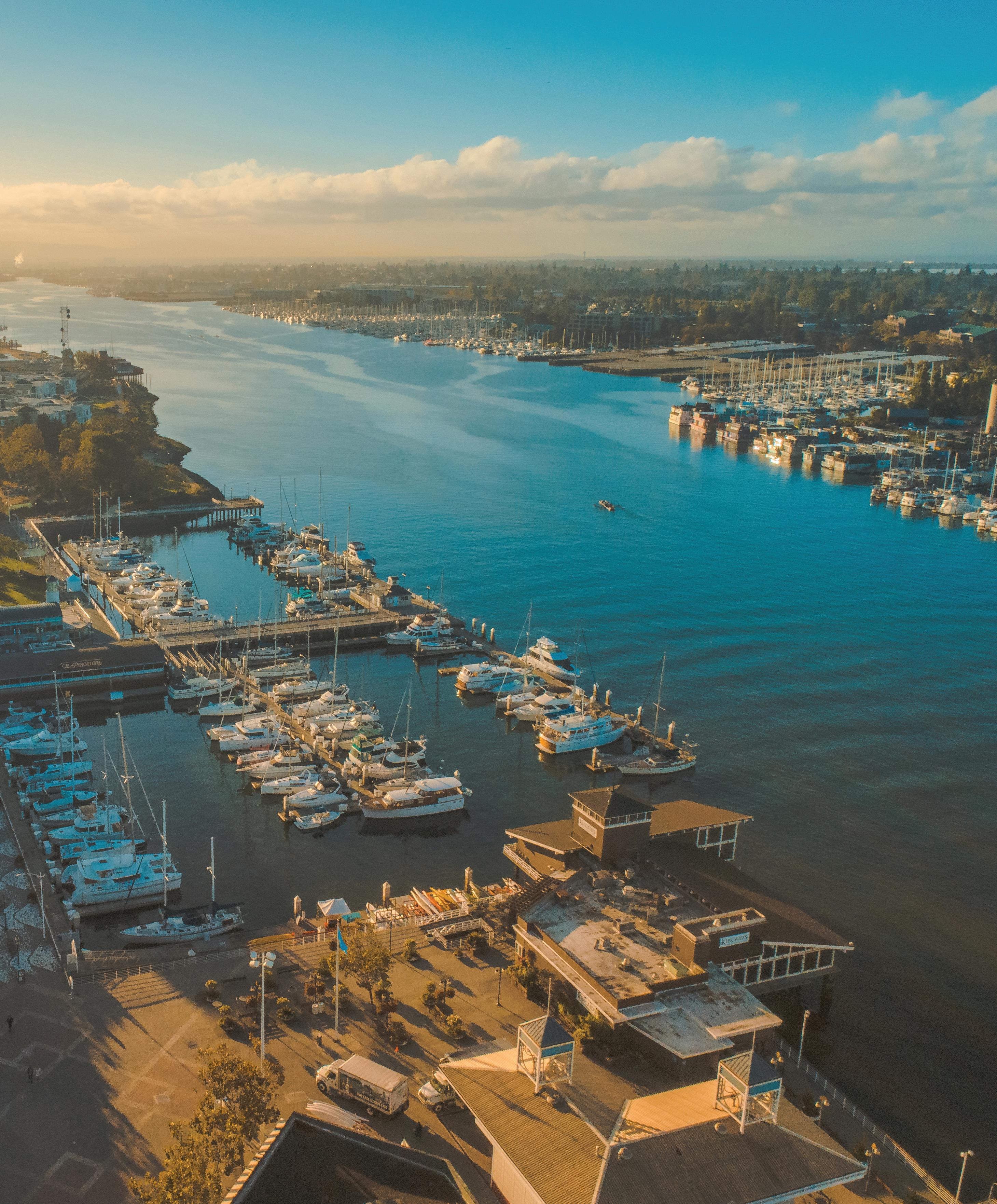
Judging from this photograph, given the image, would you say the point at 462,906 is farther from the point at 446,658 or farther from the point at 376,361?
the point at 376,361

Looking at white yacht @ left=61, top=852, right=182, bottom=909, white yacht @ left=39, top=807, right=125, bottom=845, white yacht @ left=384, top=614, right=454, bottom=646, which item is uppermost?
white yacht @ left=384, top=614, right=454, bottom=646

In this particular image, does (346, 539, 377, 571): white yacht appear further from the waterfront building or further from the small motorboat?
the waterfront building

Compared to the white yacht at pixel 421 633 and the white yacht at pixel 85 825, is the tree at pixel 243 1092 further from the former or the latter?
the white yacht at pixel 421 633

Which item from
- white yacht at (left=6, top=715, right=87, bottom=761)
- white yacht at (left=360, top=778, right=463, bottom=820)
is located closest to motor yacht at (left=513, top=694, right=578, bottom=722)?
white yacht at (left=360, top=778, right=463, bottom=820)

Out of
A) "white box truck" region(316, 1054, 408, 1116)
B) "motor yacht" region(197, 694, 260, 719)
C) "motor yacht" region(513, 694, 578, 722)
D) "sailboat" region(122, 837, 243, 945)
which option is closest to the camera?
"white box truck" region(316, 1054, 408, 1116)

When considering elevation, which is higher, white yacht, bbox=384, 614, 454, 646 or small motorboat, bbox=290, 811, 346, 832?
white yacht, bbox=384, 614, 454, 646

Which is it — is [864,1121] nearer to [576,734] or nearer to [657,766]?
[657,766]

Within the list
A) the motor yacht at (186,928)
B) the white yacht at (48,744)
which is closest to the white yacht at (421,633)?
the white yacht at (48,744)
